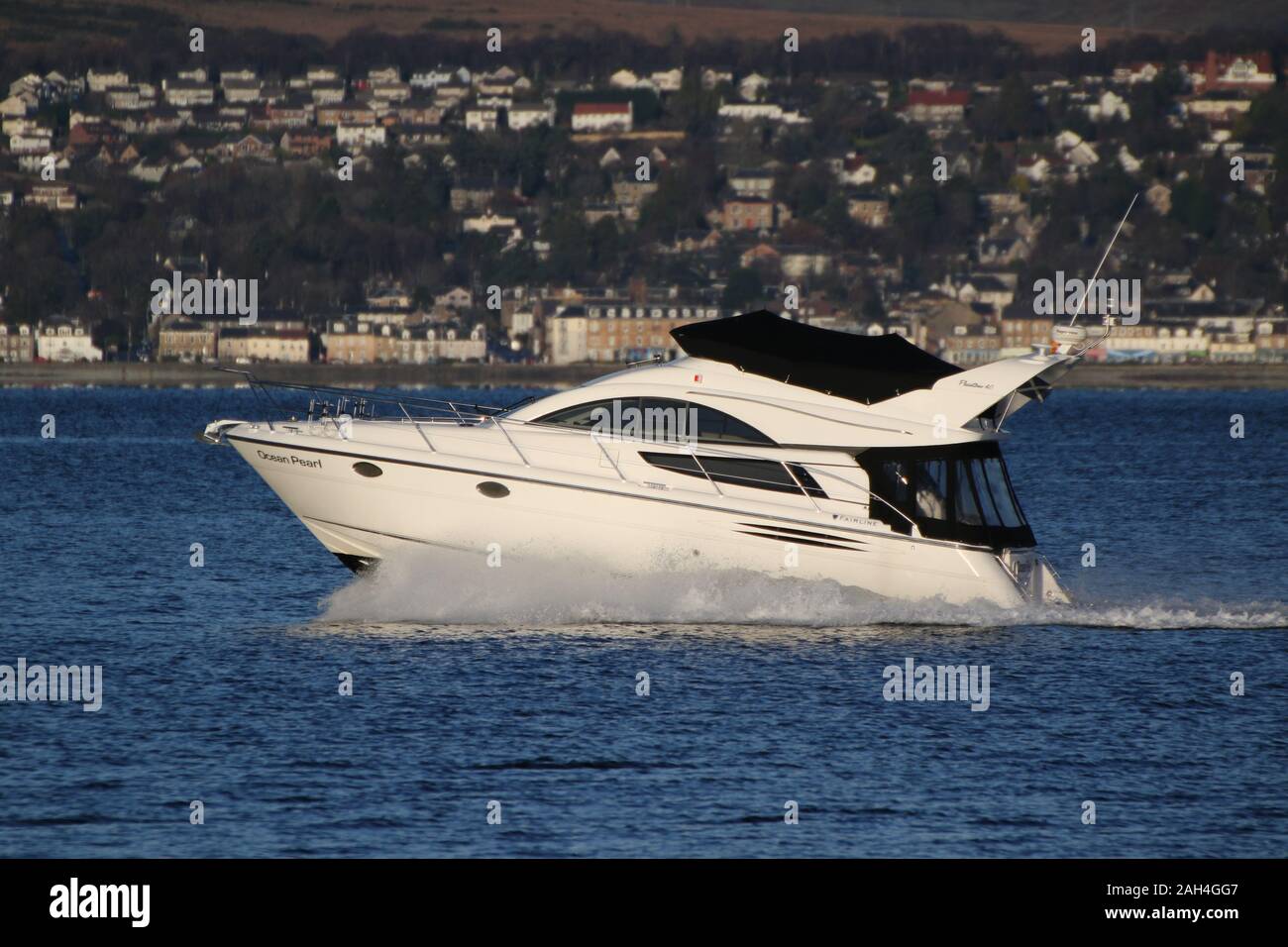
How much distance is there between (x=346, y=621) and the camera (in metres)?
25.7

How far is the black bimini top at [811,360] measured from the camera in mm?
24797

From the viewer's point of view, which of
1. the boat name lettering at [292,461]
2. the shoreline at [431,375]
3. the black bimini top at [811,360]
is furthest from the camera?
the shoreline at [431,375]

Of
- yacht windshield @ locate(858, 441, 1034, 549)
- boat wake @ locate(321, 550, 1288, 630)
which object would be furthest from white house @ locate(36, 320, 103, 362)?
yacht windshield @ locate(858, 441, 1034, 549)

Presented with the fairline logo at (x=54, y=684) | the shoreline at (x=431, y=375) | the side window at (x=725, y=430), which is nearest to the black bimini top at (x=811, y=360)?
the side window at (x=725, y=430)

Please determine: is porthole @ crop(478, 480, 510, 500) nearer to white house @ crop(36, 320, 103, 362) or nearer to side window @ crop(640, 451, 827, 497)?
side window @ crop(640, 451, 827, 497)

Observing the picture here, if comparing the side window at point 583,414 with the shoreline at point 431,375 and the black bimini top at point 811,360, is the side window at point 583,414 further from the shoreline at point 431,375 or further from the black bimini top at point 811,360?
the shoreline at point 431,375

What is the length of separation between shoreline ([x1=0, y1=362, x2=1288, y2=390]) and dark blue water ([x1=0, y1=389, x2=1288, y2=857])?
132 meters

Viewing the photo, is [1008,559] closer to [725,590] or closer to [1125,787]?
[725,590]

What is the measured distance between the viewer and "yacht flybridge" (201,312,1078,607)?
79.6 feet
